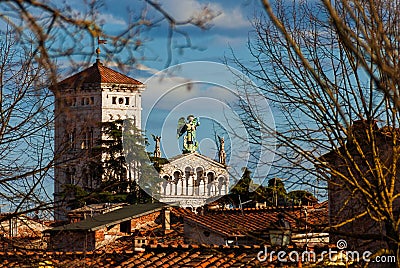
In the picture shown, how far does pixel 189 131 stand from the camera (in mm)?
34469

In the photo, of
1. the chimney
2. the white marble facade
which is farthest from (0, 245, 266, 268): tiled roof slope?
the white marble facade

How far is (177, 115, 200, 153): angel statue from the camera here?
27667 millimetres

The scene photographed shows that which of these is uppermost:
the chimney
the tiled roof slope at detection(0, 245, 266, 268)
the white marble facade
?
the white marble facade

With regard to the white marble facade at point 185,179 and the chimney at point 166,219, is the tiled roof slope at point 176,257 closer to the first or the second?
the chimney at point 166,219

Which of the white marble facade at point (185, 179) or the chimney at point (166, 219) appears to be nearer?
the chimney at point (166, 219)

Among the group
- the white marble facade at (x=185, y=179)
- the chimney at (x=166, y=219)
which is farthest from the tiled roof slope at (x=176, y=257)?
the white marble facade at (x=185, y=179)

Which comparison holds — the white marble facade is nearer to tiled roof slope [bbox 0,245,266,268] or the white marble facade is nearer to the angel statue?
the angel statue

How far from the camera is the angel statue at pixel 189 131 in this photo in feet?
90.8

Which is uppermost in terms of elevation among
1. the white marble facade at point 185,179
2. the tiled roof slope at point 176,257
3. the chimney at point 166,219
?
the white marble facade at point 185,179

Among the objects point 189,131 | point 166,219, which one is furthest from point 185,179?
point 166,219

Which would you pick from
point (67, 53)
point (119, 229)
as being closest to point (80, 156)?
point (67, 53)

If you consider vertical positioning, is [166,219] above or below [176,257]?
above

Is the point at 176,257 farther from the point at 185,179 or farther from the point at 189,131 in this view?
the point at 185,179

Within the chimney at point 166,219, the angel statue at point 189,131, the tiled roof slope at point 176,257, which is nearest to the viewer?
the tiled roof slope at point 176,257
